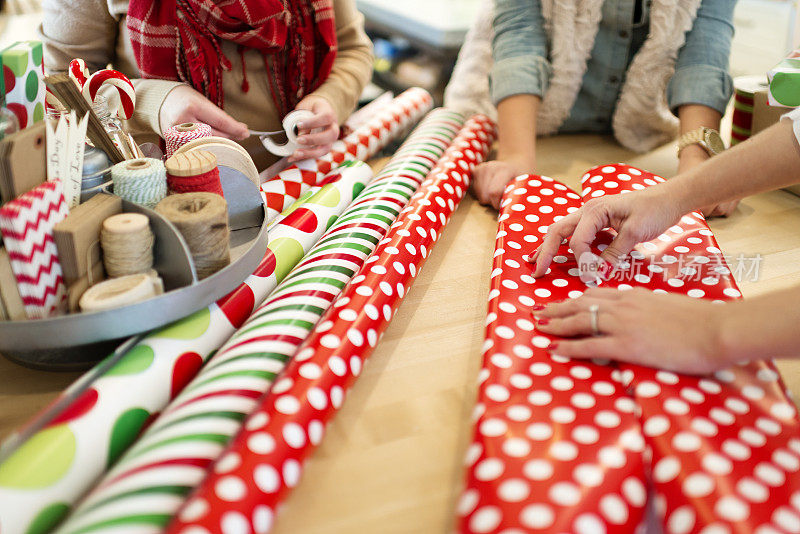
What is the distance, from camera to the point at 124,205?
0.65 meters

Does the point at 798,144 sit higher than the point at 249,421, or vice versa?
the point at 798,144

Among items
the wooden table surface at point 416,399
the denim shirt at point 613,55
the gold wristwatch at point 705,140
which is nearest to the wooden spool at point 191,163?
the wooden table surface at point 416,399

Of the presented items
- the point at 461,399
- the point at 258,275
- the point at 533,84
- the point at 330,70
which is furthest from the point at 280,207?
the point at 533,84

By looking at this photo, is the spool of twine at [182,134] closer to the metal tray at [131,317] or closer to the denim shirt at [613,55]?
the metal tray at [131,317]

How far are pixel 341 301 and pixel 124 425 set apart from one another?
252mm

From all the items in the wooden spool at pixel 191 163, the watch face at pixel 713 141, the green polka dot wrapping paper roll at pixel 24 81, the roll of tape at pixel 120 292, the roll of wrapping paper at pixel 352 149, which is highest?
the green polka dot wrapping paper roll at pixel 24 81

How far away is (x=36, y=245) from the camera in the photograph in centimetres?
58

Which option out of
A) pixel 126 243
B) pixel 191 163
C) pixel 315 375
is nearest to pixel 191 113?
pixel 191 163

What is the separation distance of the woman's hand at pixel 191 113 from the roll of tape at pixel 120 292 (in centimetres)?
40

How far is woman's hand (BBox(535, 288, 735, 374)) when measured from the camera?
0.58m

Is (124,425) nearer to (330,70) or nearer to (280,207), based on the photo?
(280,207)

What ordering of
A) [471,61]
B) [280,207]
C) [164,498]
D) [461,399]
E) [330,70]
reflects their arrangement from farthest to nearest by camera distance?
[471,61], [330,70], [280,207], [461,399], [164,498]

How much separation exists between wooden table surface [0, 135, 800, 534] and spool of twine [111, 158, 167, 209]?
21 cm

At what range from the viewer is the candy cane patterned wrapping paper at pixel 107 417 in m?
0.48
